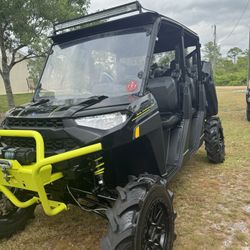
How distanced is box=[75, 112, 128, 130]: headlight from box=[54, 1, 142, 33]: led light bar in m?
1.28

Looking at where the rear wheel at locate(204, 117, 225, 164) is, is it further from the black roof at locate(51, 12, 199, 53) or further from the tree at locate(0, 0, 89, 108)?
the tree at locate(0, 0, 89, 108)

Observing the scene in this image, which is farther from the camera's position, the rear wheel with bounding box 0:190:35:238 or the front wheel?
the rear wheel with bounding box 0:190:35:238

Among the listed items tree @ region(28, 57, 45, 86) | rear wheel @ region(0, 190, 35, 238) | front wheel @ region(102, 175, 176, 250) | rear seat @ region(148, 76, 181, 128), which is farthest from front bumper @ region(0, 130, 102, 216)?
tree @ region(28, 57, 45, 86)

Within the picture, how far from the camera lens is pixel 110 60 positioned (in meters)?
3.45

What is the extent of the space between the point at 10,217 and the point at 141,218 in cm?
180

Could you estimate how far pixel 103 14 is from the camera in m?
3.43

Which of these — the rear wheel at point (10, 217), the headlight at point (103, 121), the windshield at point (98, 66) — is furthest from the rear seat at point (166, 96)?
the rear wheel at point (10, 217)

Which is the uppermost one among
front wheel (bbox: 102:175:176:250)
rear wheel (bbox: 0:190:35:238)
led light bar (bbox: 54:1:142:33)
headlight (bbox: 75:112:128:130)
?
led light bar (bbox: 54:1:142:33)

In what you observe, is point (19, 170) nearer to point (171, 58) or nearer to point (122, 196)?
point (122, 196)

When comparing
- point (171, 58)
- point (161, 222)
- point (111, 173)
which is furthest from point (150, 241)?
point (171, 58)

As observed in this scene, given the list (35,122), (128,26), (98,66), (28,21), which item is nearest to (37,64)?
(28,21)

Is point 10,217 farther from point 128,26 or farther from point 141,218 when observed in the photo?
point 128,26

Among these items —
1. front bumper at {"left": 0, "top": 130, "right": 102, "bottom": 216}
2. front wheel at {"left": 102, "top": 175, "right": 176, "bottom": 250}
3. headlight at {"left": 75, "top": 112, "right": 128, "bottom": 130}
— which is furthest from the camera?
headlight at {"left": 75, "top": 112, "right": 128, "bottom": 130}

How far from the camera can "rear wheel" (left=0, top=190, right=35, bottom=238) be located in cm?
344
